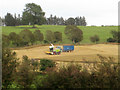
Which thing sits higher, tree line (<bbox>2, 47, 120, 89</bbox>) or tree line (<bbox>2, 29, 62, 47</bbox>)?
tree line (<bbox>2, 29, 62, 47</bbox>)

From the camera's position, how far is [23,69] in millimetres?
9828

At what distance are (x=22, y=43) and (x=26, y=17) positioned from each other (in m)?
30.7

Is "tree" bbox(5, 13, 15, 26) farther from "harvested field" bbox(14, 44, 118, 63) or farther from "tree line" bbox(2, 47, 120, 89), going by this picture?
"tree line" bbox(2, 47, 120, 89)

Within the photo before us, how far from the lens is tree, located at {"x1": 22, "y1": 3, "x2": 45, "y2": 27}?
218ft

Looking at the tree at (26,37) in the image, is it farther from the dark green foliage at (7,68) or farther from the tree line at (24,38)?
the dark green foliage at (7,68)

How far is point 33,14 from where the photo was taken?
6875 centimetres

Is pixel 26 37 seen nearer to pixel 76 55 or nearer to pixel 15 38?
pixel 15 38

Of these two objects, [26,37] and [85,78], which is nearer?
[85,78]

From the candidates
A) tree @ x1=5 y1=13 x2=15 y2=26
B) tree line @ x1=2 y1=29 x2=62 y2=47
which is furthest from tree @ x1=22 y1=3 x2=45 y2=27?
tree line @ x1=2 y1=29 x2=62 y2=47

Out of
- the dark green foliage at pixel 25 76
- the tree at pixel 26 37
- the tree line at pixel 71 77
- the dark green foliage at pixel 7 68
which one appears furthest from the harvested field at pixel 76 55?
the tree at pixel 26 37

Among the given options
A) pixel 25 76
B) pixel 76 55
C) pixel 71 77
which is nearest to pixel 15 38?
pixel 76 55

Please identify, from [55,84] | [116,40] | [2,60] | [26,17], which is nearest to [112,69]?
[55,84]

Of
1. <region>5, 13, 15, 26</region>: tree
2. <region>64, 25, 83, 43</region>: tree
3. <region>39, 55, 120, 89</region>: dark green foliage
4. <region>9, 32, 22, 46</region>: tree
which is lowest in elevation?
<region>39, 55, 120, 89</region>: dark green foliage

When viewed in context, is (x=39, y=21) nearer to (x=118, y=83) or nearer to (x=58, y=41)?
(x=58, y=41)
